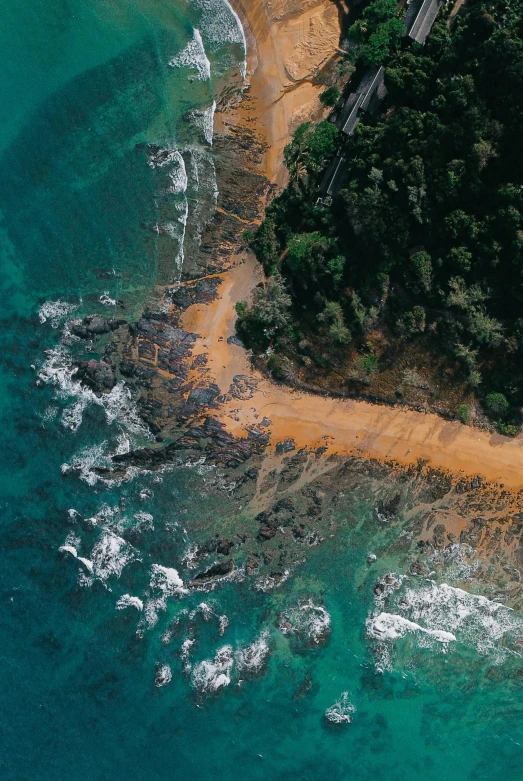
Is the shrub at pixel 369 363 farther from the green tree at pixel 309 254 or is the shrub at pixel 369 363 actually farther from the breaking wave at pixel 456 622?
the breaking wave at pixel 456 622

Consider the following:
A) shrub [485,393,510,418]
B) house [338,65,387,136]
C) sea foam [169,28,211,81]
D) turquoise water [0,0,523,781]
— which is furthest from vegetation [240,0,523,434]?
sea foam [169,28,211,81]

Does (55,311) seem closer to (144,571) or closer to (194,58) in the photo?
(144,571)

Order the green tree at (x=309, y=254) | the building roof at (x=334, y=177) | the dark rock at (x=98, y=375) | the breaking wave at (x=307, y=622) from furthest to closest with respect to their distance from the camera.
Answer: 1. the dark rock at (x=98, y=375)
2. the breaking wave at (x=307, y=622)
3. the building roof at (x=334, y=177)
4. the green tree at (x=309, y=254)

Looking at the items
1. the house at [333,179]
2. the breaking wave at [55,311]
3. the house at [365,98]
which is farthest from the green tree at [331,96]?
the breaking wave at [55,311]

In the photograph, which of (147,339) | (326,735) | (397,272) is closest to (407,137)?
(397,272)

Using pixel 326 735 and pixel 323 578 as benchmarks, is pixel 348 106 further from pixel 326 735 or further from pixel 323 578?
pixel 326 735

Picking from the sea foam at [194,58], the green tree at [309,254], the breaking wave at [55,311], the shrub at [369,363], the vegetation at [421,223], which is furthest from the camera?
the sea foam at [194,58]

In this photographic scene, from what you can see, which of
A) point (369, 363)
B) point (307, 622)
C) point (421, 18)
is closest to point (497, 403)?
point (369, 363)

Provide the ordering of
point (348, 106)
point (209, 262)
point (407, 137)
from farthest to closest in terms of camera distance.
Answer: point (209, 262) → point (348, 106) → point (407, 137)

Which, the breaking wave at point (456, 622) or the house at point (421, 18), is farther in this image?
the breaking wave at point (456, 622)
